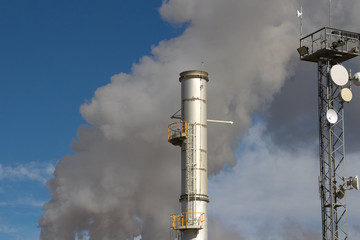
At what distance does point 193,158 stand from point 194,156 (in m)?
0.23

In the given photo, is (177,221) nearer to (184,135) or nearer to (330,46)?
(184,135)

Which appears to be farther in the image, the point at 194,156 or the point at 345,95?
the point at 345,95

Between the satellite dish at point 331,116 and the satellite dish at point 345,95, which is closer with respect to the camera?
the satellite dish at point 331,116

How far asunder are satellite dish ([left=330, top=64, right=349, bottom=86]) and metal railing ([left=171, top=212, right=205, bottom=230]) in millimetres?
19797

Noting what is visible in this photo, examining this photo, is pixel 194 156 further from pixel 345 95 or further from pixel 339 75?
pixel 339 75

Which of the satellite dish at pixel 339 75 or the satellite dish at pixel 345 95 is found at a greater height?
the satellite dish at pixel 339 75

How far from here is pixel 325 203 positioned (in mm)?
73312

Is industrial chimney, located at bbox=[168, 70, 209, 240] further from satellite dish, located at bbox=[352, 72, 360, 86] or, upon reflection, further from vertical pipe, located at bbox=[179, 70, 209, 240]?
satellite dish, located at bbox=[352, 72, 360, 86]

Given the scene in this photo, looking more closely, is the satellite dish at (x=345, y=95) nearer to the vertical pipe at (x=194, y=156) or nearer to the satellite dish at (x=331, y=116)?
the satellite dish at (x=331, y=116)

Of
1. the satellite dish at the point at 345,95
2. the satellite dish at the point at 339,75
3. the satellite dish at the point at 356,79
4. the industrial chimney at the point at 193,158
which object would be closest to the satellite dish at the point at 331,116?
the satellite dish at the point at 345,95

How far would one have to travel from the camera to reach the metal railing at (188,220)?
70875 millimetres

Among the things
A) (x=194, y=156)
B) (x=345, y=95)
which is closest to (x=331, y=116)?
(x=345, y=95)

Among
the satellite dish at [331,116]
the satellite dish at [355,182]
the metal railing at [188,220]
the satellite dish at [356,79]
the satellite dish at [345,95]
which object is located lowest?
the metal railing at [188,220]

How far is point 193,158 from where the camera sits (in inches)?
2889
